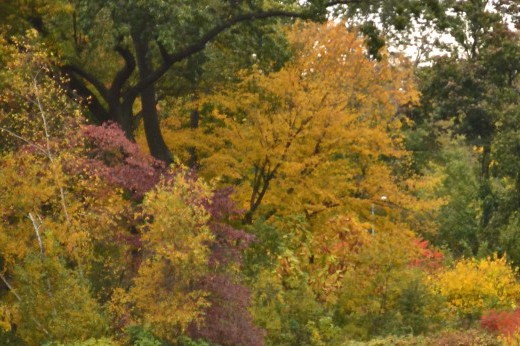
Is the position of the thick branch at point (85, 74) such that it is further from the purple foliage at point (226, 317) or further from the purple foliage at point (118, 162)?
the purple foliage at point (226, 317)

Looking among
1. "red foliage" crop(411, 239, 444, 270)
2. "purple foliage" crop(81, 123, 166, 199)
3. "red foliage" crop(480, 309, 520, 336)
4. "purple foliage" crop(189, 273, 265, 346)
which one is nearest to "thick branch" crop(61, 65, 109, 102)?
"purple foliage" crop(81, 123, 166, 199)

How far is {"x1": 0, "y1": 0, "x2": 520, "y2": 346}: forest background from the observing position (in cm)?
1272

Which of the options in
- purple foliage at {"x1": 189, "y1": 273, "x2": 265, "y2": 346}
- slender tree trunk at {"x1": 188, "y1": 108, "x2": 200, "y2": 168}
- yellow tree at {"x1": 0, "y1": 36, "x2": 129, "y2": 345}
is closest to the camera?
yellow tree at {"x1": 0, "y1": 36, "x2": 129, "y2": 345}

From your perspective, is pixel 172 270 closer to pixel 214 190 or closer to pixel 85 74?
pixel 214 190

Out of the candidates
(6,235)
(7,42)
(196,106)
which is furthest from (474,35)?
(6,235)

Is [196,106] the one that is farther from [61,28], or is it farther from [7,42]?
[7,42]

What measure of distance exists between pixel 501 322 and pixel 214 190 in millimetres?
6465

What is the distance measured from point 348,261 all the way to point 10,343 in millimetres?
8249

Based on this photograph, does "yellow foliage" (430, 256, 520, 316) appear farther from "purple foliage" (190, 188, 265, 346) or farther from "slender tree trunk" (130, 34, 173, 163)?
"purple foliage" (190, 188, 265, 346)

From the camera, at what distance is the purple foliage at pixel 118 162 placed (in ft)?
47.4

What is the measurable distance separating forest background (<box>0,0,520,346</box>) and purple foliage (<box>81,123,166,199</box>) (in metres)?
0.04

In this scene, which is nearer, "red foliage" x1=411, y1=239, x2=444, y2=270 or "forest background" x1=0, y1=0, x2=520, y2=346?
"forest background" x1=0, y1=0, x2=520, y2=346

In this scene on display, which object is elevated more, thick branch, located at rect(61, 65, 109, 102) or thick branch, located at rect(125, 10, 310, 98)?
thick branch, located at rect(125, 10, 310, 98)

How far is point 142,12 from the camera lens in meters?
15.6
